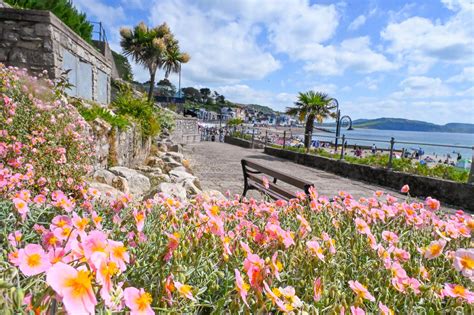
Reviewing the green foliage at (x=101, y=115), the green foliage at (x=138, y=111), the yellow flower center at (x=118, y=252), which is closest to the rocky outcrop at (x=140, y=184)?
the green foliage at (x=101, y=115)

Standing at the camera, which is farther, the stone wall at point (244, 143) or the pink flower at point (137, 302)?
the stone wall at point (244, 143)

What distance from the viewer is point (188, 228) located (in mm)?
1426

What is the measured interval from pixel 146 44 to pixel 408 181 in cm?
2427

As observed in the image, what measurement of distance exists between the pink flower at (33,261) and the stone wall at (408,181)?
7671 millimetres

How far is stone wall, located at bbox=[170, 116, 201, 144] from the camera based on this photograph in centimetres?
2261

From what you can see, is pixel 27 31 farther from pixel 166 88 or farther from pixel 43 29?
pixel 166 88

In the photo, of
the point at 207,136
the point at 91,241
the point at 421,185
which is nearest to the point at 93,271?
the point at 91,241

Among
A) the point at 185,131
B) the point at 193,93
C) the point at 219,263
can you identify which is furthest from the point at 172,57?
the point at 193,93

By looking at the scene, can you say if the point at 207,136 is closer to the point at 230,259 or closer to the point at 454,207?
the point at 454,207

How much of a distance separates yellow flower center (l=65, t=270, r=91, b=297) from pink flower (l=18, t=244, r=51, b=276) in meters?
0.15

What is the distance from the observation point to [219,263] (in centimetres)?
120

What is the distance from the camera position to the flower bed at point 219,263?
0.67m

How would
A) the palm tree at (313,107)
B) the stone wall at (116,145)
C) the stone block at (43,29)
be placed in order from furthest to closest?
the palm tree at (313,107), the stone block at (43,29), the stone wall at (116,145)

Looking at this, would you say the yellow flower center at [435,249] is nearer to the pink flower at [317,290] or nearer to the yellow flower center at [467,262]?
the yellow flower center at [467,262]
